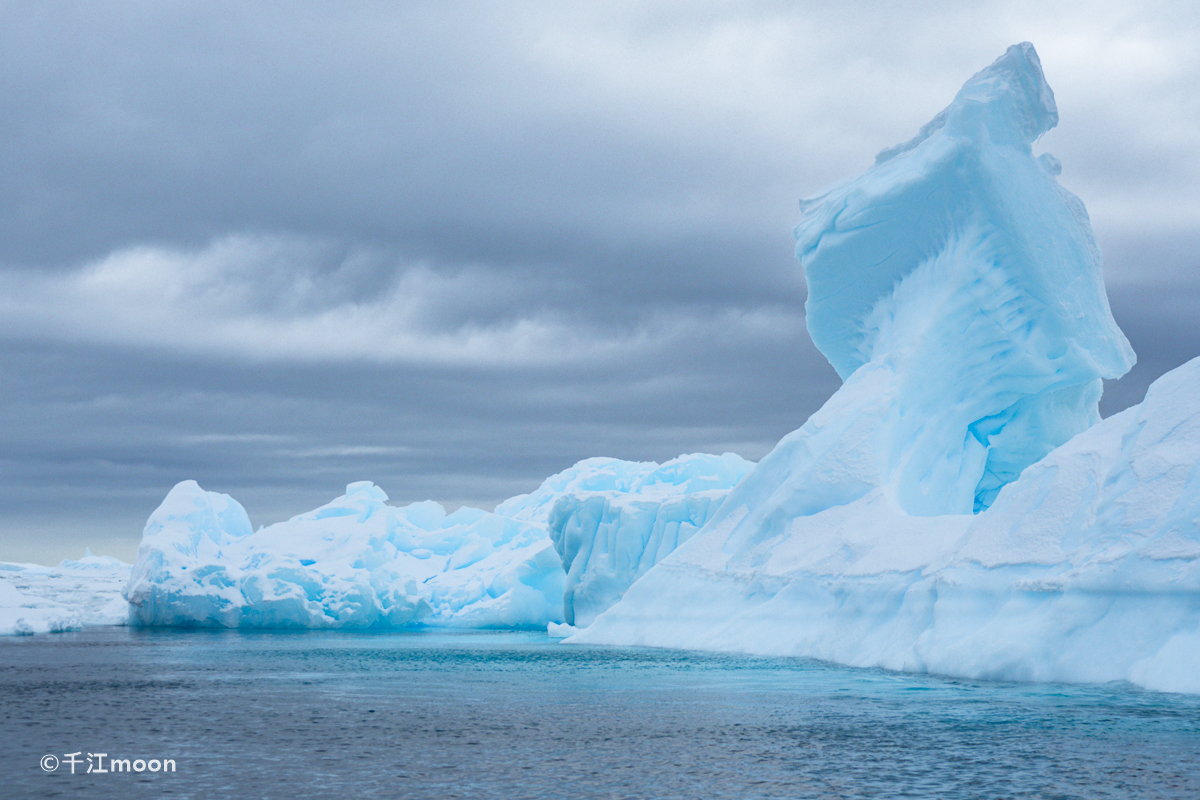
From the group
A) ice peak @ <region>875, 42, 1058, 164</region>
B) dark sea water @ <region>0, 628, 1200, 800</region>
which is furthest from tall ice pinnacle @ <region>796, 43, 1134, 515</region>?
dark sea water @ <region>0, 628, 1200, 800</region>

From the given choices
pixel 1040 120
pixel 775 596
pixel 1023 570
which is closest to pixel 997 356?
pixel 1040 120

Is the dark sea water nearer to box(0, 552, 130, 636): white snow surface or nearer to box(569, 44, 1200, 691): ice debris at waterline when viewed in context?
box(569, 44, 1200, 691): ice debris at waterline

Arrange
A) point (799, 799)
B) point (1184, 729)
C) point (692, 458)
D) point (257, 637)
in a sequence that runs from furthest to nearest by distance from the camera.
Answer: point (692, 458), point (257, 637), point (1184, 729), point (799, 799)

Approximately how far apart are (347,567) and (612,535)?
53.1ft

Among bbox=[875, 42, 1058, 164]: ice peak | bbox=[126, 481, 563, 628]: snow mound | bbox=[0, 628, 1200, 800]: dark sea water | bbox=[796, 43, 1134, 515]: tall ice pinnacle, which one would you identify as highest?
bbox=[875, 42, 1058, 164]: ice peak

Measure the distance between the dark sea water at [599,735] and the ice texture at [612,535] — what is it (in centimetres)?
1480

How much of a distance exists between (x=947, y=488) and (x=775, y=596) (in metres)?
6.82

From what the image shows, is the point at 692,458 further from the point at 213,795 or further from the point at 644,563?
the point at 213,795

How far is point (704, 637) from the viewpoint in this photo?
1077 inches

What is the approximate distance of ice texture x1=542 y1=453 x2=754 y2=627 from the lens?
122 ft

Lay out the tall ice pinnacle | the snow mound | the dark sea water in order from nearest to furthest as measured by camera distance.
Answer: the dark sea water
the tall ice pinnacle
the snow mound

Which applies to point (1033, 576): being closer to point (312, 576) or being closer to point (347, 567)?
point (312, 576)

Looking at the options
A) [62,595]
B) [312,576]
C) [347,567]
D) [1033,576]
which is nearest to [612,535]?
[347,567]

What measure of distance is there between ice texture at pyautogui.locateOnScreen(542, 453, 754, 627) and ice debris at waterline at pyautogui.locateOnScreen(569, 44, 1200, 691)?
210 inches
